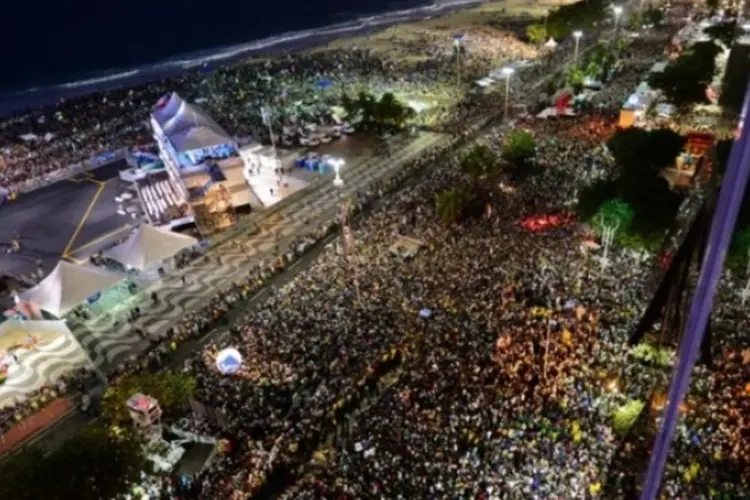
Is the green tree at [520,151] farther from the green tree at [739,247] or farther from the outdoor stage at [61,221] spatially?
the outdoor stage at [61,221]

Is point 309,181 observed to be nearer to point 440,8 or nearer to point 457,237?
point 457,237

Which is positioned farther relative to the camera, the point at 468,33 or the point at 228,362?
the point at 468,33

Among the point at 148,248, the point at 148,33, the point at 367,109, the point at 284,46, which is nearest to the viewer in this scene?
the point at 148,248

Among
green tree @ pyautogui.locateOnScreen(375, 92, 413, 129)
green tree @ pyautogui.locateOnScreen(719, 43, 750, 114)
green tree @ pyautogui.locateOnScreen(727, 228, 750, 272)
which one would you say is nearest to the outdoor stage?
green tree @ pyautogui.locateOnScreen(375, 92, 413, 129)

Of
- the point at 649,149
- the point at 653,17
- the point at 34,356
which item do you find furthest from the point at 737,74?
the point at 653,17

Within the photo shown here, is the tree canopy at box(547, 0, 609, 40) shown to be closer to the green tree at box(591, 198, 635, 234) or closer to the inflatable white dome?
the green tree at box(591, 198, 635, 234)

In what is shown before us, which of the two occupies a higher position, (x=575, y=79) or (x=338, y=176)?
(x=575, y=79)

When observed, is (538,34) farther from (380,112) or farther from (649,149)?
(649,149)
